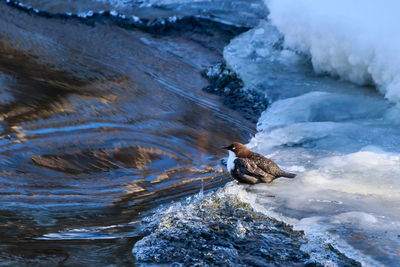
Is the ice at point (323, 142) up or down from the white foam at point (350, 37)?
down

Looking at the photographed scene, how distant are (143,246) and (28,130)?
6.66 ft

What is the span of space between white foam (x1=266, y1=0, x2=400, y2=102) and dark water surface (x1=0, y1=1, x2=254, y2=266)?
1.40 m

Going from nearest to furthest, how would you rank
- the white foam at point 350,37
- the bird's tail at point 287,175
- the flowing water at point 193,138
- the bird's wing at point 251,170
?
1. the flowing water at point 193,138
2. the bird's wing at point 251,170
3. the bird's tail at point 287,175
4. the white foam at point 350,37

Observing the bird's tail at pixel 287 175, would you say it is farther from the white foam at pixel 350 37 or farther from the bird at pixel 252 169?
the white foam at pixel 350 37

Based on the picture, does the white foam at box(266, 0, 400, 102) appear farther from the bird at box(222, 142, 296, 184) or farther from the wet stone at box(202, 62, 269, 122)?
the bird at box(222, 142, 296, 184)

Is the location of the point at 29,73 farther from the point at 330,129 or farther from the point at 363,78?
the point at 363,78

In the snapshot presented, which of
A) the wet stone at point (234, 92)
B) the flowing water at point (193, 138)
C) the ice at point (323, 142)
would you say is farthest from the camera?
the wet stone at point (234, 92)

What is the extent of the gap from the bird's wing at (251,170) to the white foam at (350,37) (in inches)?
80.9

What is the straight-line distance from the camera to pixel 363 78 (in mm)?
6684

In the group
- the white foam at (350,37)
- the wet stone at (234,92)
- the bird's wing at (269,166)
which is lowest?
the bird's wing at (269,166)

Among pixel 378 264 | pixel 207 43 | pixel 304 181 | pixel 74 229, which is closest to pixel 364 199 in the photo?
pixel 304 181

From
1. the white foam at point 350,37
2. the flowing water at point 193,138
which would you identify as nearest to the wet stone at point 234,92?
the flowing water at point 193,138

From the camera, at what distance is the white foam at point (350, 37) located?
616cm

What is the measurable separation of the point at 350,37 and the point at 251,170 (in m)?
2.72
